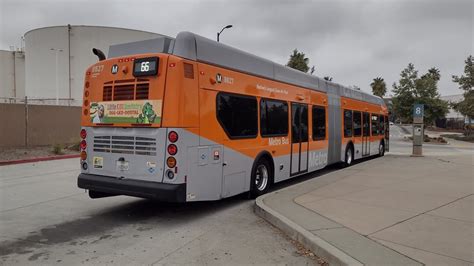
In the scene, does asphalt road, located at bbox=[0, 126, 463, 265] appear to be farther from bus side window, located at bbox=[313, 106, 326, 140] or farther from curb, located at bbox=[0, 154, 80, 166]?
curb, located at bbox=[0, 154, 80, 166]

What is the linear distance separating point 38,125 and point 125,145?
1648 cm

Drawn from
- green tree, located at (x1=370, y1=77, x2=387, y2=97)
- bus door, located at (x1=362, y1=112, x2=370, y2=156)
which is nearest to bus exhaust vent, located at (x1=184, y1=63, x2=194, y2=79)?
bus door, located at (x1=362, y1=112, x2=370, y2=156)

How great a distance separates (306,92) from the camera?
11094 mm

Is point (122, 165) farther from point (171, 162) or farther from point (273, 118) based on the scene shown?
point (273, 118)

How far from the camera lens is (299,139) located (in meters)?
10.5

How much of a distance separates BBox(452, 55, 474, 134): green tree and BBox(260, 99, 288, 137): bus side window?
1414 inches

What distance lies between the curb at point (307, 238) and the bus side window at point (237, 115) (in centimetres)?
154

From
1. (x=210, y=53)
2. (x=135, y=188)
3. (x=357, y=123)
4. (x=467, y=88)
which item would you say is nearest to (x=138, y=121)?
(x=135, y=188)

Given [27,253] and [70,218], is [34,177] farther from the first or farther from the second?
[27,253]

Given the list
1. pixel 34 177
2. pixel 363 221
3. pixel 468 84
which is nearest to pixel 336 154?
pixel 363 221

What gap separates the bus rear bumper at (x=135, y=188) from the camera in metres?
6.21

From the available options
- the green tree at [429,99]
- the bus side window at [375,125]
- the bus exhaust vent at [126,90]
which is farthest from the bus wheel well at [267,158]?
the green tree at [429,99]

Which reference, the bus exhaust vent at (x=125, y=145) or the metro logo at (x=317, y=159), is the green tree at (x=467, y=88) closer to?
the metro logo at (x=317, y=159)

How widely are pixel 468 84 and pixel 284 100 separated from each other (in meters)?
38.3
